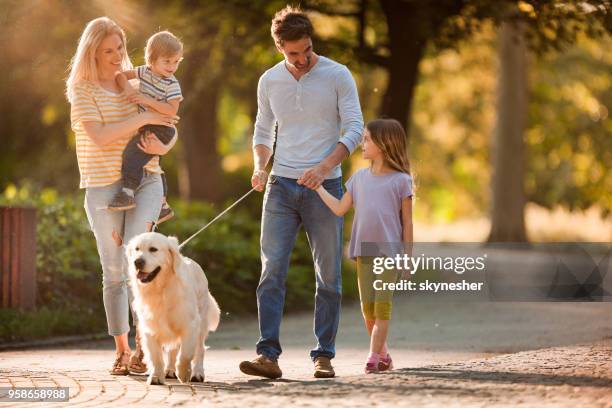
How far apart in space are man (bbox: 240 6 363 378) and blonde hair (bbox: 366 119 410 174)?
9.6 inches

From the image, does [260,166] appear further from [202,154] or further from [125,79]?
[202,154]

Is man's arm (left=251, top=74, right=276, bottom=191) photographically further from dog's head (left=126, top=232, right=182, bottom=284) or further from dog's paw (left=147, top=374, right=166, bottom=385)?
A: dog's paw (left=147, top=374, right=166, bottom=385)

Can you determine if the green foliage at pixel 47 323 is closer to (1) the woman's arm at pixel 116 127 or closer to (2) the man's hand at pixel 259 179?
(1) the woman's arm at pixel 116 127

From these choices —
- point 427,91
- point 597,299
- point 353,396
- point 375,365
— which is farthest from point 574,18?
point 427,91

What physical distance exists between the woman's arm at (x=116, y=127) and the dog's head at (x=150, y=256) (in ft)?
2.80

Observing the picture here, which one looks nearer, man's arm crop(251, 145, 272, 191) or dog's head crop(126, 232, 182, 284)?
dog's head crop(126, 232, 182, 284)

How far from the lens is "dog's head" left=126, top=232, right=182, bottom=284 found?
7.16m

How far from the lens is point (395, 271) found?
776cm

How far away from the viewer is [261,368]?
7.61m

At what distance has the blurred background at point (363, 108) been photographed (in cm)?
1425

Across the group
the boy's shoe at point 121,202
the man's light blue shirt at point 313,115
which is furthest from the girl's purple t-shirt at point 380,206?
the boy's shoe at point 121,202

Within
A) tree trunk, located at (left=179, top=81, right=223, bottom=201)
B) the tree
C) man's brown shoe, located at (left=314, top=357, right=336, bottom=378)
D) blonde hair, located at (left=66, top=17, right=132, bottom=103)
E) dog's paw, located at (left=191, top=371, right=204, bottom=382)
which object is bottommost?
dog's paw, located at (left=191, top=371, right=204, bottom=382)

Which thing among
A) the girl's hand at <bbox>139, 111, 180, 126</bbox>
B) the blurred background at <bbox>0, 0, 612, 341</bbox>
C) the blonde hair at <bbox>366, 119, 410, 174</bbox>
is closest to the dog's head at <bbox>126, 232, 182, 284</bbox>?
the girl's hand at <bbox>139, 111, 180, 126</bbox>

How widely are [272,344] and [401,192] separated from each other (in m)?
1.36
